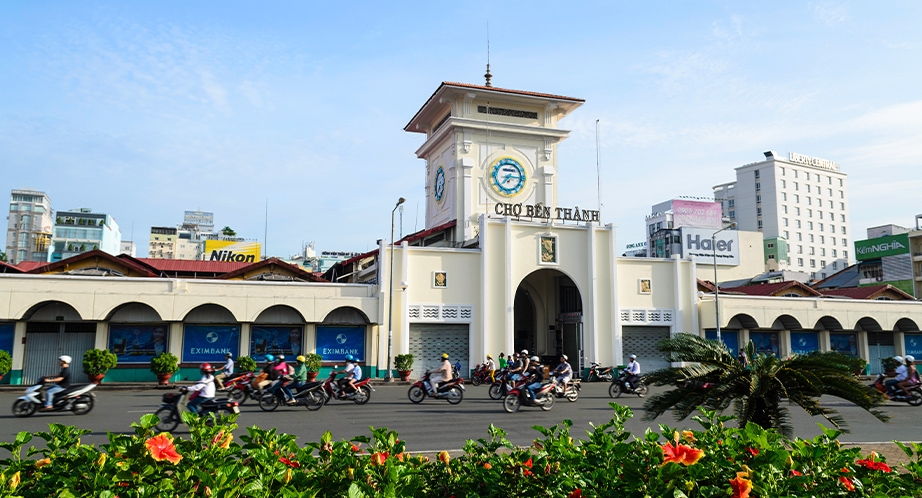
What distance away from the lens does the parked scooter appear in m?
17.8

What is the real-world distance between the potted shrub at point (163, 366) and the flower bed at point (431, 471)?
74.0 ft

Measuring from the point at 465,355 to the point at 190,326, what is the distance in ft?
38.9

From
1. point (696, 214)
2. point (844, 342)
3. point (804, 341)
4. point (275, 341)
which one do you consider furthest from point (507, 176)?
point (696, 214)

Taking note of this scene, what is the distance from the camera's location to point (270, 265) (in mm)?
31062

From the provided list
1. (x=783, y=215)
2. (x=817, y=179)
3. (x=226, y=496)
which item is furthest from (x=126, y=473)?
(x=817, y=179)

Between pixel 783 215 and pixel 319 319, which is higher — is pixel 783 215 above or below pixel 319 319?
above

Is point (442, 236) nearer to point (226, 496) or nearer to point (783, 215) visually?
point (226, 496)

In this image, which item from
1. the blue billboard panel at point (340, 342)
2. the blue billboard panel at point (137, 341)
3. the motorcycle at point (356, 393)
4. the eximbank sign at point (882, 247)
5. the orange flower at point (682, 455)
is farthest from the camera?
the eximbank sign at point (882, 247)

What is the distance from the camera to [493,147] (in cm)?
3728

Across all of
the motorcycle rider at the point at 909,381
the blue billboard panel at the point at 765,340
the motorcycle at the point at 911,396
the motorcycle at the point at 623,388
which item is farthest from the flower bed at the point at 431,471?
the blue billboard panel at the point at 765,340

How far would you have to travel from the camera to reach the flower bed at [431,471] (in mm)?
4277

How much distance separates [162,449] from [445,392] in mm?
16091

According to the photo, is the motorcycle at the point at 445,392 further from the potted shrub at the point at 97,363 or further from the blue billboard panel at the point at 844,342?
the blue billboard panel at the point at 844,342

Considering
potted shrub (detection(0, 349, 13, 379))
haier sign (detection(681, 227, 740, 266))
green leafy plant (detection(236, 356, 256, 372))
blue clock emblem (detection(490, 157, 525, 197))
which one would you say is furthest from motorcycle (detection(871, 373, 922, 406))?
haier sign (detection(681, 227, 740, 266))
